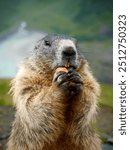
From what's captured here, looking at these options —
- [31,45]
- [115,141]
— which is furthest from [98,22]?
[115,141]

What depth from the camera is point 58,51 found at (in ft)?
4.54

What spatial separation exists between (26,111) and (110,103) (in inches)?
11.9

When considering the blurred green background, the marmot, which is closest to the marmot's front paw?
the marmot

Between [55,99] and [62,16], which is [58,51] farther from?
[62,16]

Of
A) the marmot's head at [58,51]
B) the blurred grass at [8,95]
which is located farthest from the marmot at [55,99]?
the blurred grass at [8,95]

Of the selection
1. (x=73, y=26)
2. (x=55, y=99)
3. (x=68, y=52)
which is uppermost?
(x=73, y=26)

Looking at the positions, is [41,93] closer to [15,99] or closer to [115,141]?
[15,99]

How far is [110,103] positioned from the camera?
1567 millimetres

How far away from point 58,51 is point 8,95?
271 mm

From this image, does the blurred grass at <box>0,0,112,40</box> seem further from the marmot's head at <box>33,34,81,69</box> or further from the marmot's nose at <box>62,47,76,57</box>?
the marmot's nose at <box>62,47,76,57</box>

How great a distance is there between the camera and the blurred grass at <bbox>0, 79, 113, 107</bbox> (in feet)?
5.14

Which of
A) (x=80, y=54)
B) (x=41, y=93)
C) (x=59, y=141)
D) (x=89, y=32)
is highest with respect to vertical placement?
(x=89, y=32)

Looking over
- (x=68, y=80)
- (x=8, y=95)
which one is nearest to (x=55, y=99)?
(x=68, y=80)

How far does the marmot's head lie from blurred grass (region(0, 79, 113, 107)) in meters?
0.17
